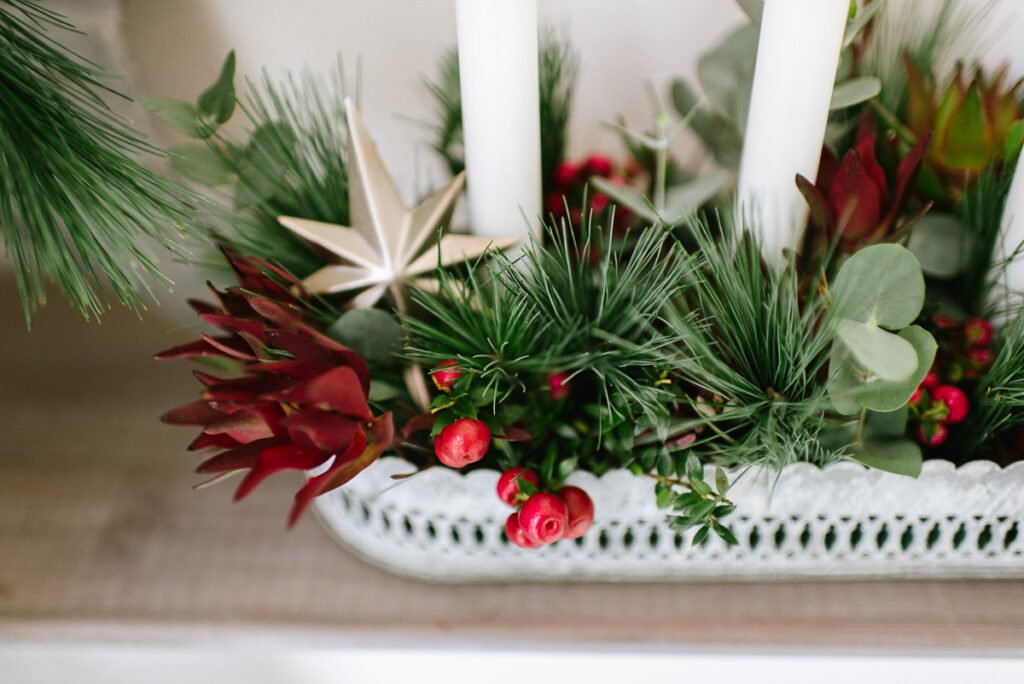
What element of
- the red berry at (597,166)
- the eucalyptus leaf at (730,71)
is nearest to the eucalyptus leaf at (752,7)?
the eucalyptus leaf at (730,71)

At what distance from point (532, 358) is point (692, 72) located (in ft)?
0.89

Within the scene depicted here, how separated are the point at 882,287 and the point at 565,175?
8.5 inches

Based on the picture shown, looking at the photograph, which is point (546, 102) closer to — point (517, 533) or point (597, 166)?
point (597, 166)

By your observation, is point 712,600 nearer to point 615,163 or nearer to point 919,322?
point 919,322

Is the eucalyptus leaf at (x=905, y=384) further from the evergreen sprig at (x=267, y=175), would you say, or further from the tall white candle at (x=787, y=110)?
the evergreen sprig at (x=267, y=175)

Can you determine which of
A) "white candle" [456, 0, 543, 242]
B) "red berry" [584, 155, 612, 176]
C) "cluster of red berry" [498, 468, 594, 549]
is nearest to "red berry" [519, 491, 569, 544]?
"cluster of red berry" [498, 468, 594, 549]

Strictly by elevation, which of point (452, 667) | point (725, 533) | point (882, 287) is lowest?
point (452, 667)

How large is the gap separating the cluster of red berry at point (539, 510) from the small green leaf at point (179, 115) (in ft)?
0.75

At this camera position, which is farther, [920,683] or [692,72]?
[692,72]

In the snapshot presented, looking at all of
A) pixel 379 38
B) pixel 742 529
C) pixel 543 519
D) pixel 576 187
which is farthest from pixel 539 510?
pixel 379 38

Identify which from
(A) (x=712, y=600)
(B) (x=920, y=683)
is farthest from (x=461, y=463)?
(B) (x=920, y=683)

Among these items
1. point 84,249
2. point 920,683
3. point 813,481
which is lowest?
point 920,683

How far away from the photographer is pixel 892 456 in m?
0.32

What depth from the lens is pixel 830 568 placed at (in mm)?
369
